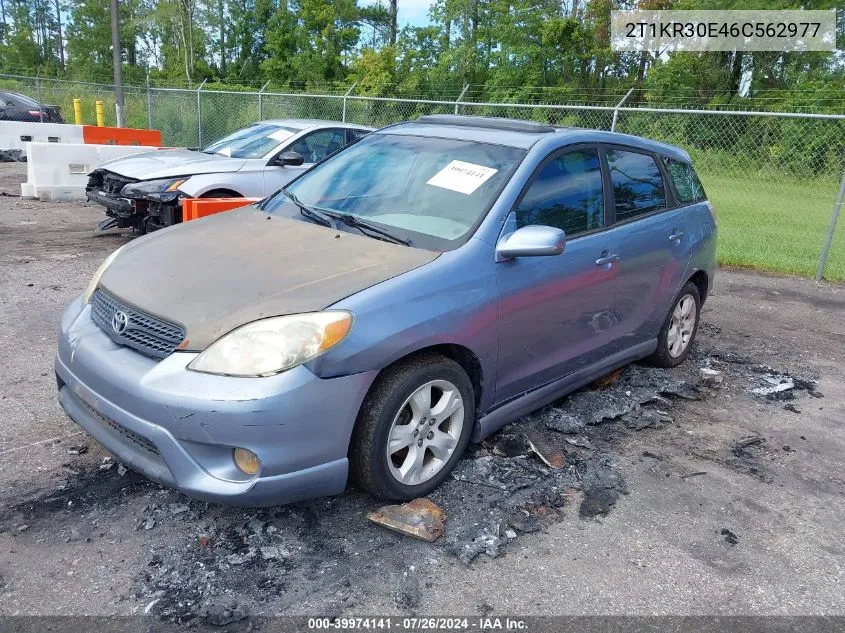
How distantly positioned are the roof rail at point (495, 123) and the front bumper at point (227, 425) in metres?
2.08

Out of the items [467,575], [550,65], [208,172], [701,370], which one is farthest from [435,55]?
[467,575]

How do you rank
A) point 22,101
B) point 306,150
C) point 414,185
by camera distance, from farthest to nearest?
point 22,101 < point 306,150 < point 414,185

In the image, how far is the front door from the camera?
3.52 meters

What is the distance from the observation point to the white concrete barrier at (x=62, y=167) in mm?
11234

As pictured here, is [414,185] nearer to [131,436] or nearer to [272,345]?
[272,345]

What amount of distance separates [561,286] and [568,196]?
58 centimetres

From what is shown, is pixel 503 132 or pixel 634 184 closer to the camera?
pixel 503 132

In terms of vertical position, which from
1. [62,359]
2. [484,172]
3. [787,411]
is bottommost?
[787,411]

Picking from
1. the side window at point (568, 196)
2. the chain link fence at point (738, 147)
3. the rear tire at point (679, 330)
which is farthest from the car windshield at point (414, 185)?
the chain link fence at point (738, 147)

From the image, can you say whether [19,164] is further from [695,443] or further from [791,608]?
[791,608]

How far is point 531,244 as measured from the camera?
336 cm

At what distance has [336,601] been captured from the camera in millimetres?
2604

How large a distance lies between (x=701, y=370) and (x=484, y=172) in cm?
277

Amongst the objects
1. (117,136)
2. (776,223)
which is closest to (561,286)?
(776,223)
